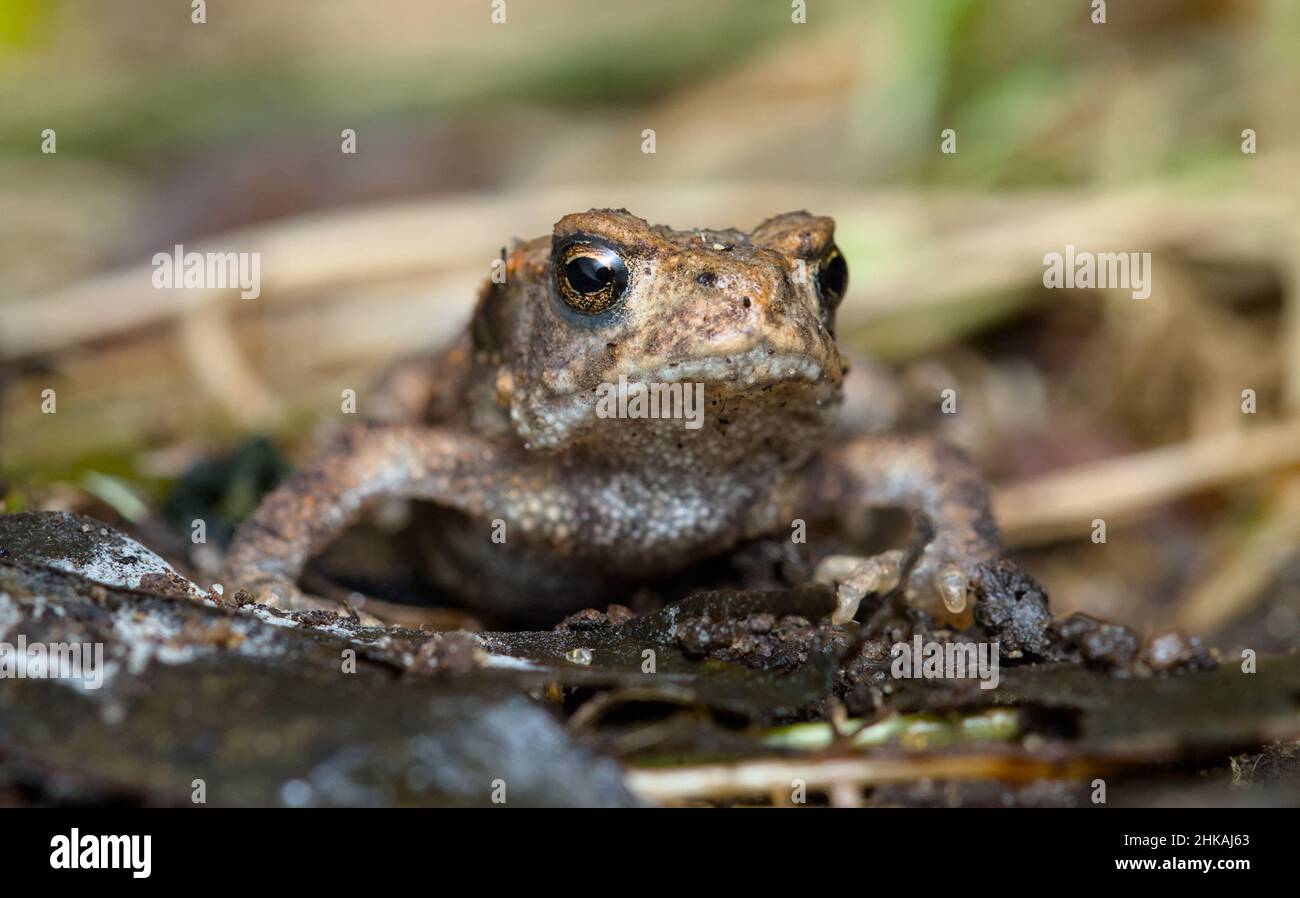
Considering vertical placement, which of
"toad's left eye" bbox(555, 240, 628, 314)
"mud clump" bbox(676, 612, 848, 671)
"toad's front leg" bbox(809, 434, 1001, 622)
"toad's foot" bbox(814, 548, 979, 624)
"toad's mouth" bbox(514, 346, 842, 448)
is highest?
"toad's left eye" bbox(555, 240, 628, 314)

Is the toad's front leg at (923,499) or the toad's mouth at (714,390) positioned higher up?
the toad's mouth at (714,390)

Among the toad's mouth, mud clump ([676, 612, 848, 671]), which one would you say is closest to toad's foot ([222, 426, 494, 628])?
the toad's mouth

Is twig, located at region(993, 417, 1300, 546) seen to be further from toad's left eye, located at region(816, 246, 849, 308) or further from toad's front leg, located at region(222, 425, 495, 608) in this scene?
toad's front leg, located at region(222, 425, 495, 608)

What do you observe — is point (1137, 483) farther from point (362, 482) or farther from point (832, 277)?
point (362, 482)

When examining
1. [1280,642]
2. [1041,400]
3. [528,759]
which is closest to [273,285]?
[1041,400]

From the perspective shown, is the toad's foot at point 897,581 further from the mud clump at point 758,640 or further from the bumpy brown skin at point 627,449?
the mud clump at point 758,640

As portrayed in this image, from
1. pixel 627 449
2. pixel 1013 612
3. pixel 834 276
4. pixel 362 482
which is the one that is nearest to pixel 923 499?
pixel 834 276

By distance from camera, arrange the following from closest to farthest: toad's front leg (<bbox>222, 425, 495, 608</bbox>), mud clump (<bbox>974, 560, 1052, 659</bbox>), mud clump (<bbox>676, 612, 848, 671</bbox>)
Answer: mud clump (<bbox>676, 612, 848, 671</bbox>)
mud clump (<bbox>974, 560, 1052, 659</bbox>)
toad's front leg (<bbox>222, 425, 495, 608</bbox>)

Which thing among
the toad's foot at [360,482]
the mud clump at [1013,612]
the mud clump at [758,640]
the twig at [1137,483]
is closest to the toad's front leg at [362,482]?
the toad's foot at [360,482]
